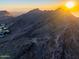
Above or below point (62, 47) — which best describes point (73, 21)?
above

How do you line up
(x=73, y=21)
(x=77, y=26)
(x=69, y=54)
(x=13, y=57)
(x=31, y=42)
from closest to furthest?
(x=69, y=54) → (x=13, y=57) → (x=31, y=42) → (x=77, y=26) → (x=73, y=21)

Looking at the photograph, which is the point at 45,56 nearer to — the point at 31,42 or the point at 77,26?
the point at 31,42

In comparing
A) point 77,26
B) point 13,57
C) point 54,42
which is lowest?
point 13,57

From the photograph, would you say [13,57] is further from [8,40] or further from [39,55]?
[8,40]

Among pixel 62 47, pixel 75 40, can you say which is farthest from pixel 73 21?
pixel 62 47

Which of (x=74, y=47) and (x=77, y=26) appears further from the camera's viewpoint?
(x=77, y=26)

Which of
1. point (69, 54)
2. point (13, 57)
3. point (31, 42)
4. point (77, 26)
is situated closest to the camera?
point (69, 54)
